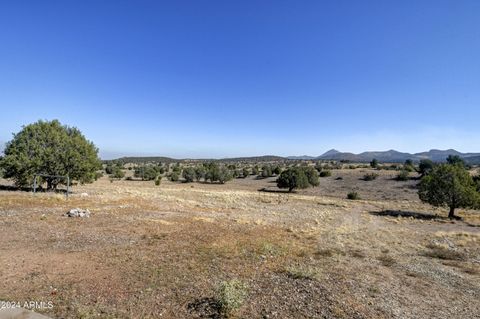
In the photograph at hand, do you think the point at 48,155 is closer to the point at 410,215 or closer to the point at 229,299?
the point at 229,299

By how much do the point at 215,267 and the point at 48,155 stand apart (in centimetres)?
2657

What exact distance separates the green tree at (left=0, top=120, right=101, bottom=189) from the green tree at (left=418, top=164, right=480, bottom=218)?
3696cm

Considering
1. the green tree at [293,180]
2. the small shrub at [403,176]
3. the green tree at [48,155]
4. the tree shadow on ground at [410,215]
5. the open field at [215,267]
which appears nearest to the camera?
the open field at [215,267]

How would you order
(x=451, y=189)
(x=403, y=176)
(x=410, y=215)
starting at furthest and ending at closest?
→ (x=403, y=176) < (x=410, y=215) < (x=451, y=189)

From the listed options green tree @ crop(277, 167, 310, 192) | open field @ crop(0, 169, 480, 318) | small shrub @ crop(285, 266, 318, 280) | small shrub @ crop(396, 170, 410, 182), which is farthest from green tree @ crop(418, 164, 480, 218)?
small shrub @ crop(285, 266, 318, 280)

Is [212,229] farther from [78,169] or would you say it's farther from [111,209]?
[78,169]

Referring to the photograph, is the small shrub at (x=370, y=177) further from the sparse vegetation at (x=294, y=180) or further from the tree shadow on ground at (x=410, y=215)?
the tree shadow on ground at (x=410, y=215)

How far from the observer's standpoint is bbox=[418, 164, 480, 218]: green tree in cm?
3359

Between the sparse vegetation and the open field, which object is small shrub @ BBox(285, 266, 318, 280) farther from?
the sparse vegetation

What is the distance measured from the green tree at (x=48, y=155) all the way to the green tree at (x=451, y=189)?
3696 centimetres

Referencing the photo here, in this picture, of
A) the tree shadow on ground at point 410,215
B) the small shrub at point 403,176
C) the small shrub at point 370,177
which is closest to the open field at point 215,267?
the tree shadow on ground at point 410,215

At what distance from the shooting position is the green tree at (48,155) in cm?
2983

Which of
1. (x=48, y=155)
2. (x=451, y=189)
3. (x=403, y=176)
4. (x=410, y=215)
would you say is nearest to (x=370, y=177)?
(x=403, y=176)

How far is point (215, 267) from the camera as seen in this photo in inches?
444
